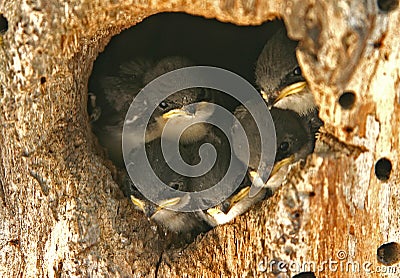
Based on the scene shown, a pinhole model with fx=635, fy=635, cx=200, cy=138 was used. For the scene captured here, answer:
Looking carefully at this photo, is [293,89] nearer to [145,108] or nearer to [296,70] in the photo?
[296,70]

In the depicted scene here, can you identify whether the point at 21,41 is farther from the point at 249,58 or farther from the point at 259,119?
the point at 249,58

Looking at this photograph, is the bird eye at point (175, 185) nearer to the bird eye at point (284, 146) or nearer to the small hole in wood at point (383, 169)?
the bird eye at point (284, 146)

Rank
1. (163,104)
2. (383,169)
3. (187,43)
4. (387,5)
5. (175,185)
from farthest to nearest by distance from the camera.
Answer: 1. (187,43)
2. (163,104)
3. (175,185)
4. (383,169)
5. (387,5)

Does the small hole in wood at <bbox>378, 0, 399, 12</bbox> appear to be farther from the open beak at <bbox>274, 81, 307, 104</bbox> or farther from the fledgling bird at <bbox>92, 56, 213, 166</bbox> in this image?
the fledgling bird at <bbox>92, 56, 213, 166</bbox>

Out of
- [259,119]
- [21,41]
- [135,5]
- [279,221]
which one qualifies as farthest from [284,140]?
[21,41]

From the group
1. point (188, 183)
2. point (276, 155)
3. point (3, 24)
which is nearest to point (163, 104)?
point (188, 183)

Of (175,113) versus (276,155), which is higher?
(175,113)

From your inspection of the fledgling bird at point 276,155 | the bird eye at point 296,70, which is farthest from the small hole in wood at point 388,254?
the bird eye at point 296,70
